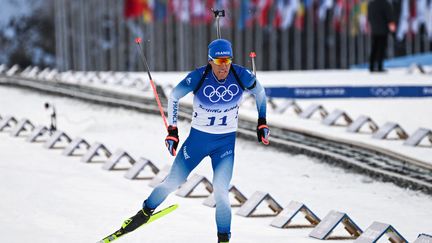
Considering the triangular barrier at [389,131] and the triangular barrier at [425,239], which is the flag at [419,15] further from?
the triangular barrier at [425,239]

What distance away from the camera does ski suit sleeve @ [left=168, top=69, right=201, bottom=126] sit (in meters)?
9.86

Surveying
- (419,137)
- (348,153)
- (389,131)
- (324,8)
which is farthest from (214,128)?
(324,8)

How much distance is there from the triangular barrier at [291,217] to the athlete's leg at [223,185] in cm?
186

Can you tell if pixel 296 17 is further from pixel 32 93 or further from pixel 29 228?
pixel 29 228

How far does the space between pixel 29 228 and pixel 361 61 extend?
85.8 feet

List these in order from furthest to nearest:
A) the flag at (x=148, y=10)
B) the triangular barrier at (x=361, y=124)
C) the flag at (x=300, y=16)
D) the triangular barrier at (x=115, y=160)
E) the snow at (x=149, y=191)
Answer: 1. the flag at (x=148, y=10)
2. the flag at (x=300, y=16)
3. the triangular barrier at (x=361, y=124)
4. the triangular barrier at (x=115, y=160)
5. the snow at (x=149, y=191)

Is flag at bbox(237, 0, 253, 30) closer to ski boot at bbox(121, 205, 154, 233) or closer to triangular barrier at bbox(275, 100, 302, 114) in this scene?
triangular barrier at bbox(275, 100, 302, 114)

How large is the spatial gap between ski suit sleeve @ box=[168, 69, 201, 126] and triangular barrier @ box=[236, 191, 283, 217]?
262cm

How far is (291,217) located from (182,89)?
231 centimetres

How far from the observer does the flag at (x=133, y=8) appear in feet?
135

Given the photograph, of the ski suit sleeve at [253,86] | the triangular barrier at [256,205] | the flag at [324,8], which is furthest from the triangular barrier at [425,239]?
the flag at [324,8]

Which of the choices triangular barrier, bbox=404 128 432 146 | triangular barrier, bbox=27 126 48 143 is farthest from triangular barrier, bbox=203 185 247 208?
triangular barrier, bbox=27 126 48 143

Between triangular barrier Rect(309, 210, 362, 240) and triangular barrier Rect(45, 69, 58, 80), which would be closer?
triangular barrier Rect(309, 210, 362, 240)

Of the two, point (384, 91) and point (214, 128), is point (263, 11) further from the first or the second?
point (214, 128)
